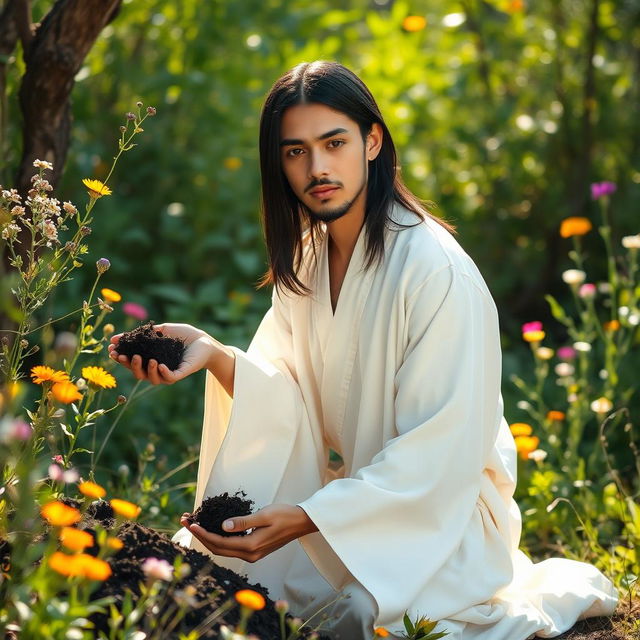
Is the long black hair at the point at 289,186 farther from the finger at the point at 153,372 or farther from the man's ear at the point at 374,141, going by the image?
the finger at the point at 153,372

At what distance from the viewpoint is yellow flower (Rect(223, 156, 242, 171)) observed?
4641 mm

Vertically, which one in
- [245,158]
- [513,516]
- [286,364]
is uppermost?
[245,158]

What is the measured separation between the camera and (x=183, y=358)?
93.0 inches

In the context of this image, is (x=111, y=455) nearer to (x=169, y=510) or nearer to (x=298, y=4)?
(x=169, y=510)

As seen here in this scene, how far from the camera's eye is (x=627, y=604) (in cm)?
245

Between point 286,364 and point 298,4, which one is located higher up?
point 298,4

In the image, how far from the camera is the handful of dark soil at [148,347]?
2.25m

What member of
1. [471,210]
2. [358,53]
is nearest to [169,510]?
[471,210]

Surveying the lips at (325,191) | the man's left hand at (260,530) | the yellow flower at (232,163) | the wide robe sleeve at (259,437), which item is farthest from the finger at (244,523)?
A: the yellow flower at (232,163)

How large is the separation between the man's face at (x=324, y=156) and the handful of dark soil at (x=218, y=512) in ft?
2.33

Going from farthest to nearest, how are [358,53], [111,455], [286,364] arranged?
1. [358,53]
2. [111,455]
3. [286,364]

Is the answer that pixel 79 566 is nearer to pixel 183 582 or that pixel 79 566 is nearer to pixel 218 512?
pixel 183 582

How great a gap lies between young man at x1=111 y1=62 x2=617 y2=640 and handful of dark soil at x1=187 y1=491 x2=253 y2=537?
3cm

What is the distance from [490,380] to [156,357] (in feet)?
2.48
